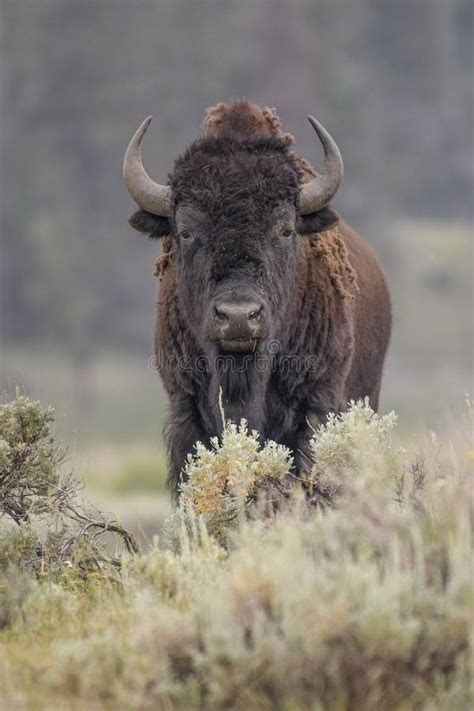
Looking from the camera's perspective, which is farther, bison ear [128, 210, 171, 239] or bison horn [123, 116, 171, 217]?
bison ear [128, 210, 171, 239]

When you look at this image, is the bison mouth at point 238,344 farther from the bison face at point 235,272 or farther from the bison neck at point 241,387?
the bison neck at point 241,387

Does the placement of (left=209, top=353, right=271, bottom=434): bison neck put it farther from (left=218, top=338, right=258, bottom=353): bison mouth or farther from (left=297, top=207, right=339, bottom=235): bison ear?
(left=297, top=207, right=339, bottom=235): bison ear

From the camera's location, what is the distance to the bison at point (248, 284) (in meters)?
8.71

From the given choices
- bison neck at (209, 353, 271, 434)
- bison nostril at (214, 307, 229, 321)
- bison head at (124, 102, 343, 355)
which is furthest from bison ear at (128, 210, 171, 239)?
bison nostril at (214, 307, 229, 321)

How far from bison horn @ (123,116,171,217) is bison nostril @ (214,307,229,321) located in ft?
4.14

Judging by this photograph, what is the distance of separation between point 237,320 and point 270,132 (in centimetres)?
209

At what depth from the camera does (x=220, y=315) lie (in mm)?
8406

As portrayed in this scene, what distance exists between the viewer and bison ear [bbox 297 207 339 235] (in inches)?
374

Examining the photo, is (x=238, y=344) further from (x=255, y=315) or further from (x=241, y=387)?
(x=241, y=387)

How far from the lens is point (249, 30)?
4981 cm

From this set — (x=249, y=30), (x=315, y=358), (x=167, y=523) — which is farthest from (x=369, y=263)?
(x=249, y=30)

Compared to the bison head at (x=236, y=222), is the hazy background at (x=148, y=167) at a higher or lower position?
higher

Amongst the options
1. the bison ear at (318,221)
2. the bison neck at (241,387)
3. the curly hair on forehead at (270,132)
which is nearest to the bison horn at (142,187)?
the curly hair on forehead at (270,132)

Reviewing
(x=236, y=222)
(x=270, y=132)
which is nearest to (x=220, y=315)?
(x=236, y=222)
